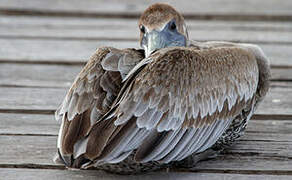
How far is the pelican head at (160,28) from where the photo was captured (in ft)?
13.0

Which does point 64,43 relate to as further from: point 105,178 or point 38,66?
point 105,178

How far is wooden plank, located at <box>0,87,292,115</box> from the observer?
451cm

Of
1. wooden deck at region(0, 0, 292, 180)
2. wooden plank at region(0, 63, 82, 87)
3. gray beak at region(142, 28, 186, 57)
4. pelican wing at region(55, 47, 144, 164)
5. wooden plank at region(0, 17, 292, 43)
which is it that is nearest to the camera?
pelican wing at region(55, 47, 144, 164)

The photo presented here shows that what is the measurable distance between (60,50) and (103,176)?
2843 mm

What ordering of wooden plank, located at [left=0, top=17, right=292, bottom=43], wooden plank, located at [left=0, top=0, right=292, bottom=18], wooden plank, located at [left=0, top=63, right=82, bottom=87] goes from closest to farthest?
wooden plank, located at [left=0, top=63, right=82, bottom=87], wooden plank, located at [left=0, top=17, right=292, bottom=43], wooden plank, located at [left=0, top=0, right=292, bottom=18]

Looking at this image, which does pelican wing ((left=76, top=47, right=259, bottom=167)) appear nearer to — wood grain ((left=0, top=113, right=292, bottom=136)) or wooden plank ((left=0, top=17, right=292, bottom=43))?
wood grain ((left=0, top=113, right=292, bottom=136))

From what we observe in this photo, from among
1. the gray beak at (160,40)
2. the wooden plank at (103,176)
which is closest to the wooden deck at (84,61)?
the wooden plank at (103,176)

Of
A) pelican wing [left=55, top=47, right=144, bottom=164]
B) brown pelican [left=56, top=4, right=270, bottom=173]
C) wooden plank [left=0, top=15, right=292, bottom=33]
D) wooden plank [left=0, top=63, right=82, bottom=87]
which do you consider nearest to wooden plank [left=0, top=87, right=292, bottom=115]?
wooden plank [left=0, top=63, right=82, bottom=87]

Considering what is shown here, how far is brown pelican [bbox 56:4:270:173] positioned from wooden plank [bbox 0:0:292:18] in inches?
143

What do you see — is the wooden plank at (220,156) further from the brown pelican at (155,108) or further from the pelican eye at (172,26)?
the pelican eye at (172,26)

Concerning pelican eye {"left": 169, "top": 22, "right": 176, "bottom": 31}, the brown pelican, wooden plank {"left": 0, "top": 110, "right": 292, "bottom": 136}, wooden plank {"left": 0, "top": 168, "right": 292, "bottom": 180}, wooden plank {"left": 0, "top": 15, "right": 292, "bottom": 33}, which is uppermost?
pelican eye {"left": 169, "top": 22, "right": 176, "bottom": 31}

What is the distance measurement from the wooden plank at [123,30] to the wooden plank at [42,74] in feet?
3.22

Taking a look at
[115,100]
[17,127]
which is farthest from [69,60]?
[115,100]

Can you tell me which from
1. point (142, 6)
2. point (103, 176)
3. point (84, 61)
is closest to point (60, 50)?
point (84, 61)
